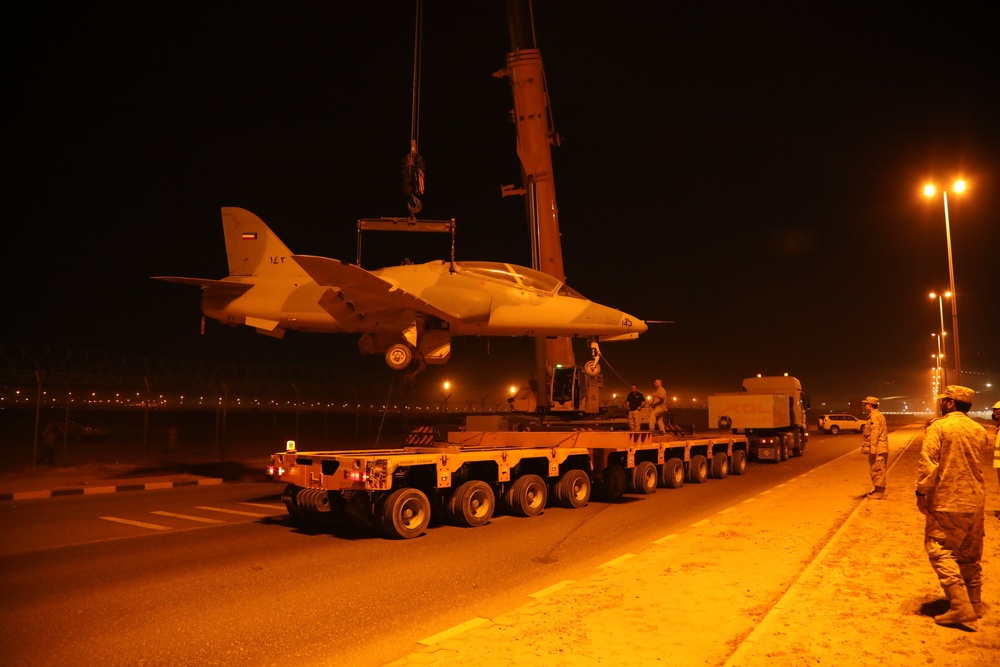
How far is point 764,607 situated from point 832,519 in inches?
222

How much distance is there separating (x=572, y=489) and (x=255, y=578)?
7035 mm

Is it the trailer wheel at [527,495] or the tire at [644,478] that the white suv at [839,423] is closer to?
the tire at [644,478]

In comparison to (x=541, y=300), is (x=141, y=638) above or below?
below

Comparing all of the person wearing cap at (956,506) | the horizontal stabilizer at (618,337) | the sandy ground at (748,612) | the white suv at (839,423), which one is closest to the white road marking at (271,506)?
the horizontal stabilizer at (618,337)

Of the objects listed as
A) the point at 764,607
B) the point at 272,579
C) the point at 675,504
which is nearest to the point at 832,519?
the point at 675,504

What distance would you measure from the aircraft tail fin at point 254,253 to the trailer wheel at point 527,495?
19.0ft

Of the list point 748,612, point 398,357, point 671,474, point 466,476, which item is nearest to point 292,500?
point 466,476

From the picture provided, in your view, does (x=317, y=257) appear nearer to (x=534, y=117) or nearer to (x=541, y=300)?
(x=541, y=300)

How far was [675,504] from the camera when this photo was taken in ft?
45.1

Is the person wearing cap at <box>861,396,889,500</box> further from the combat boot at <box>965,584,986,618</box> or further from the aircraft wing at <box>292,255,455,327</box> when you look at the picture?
the aircraft wing at <box>292,255,455,327</box>

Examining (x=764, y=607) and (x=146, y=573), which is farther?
(x=146, y=573)

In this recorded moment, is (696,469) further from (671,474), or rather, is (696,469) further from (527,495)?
(527,495)

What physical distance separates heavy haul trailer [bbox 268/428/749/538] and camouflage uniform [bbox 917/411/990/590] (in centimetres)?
650

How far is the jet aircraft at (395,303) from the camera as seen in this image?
12.7 m
